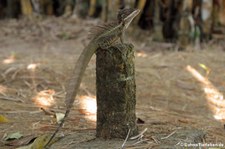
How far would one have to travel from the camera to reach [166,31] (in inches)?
314

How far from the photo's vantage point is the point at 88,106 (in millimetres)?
4230

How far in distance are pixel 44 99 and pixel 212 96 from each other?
6.16ft

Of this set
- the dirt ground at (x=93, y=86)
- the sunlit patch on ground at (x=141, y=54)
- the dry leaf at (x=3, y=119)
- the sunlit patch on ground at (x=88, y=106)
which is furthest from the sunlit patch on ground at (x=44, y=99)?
the sunlit patch on ground at (x=141, y=54)

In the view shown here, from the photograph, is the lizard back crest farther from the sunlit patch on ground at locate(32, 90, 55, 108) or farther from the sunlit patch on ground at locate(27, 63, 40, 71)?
the sunlit patch on ground at locate(27, 63, 40, 71)

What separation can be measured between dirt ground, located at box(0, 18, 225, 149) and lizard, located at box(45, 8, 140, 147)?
337mm

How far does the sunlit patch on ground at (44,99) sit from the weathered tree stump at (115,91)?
1319mm

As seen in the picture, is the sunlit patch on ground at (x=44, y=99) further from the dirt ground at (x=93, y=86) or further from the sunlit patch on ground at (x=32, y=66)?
the sunlit patch on ground at (x=32, y=66)

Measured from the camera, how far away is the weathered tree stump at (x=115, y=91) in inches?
116

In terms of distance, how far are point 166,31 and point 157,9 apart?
419 millimetres

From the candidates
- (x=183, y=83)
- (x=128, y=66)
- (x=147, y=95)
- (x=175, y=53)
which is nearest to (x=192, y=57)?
(x=175, y=53)

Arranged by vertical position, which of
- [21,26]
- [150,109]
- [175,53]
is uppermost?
[21,26]

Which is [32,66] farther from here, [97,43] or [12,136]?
[97,43]

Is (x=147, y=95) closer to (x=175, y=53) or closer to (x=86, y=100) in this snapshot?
(x=86, y=100)

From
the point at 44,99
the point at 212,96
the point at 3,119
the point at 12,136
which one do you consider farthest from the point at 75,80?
the point at 212,96
